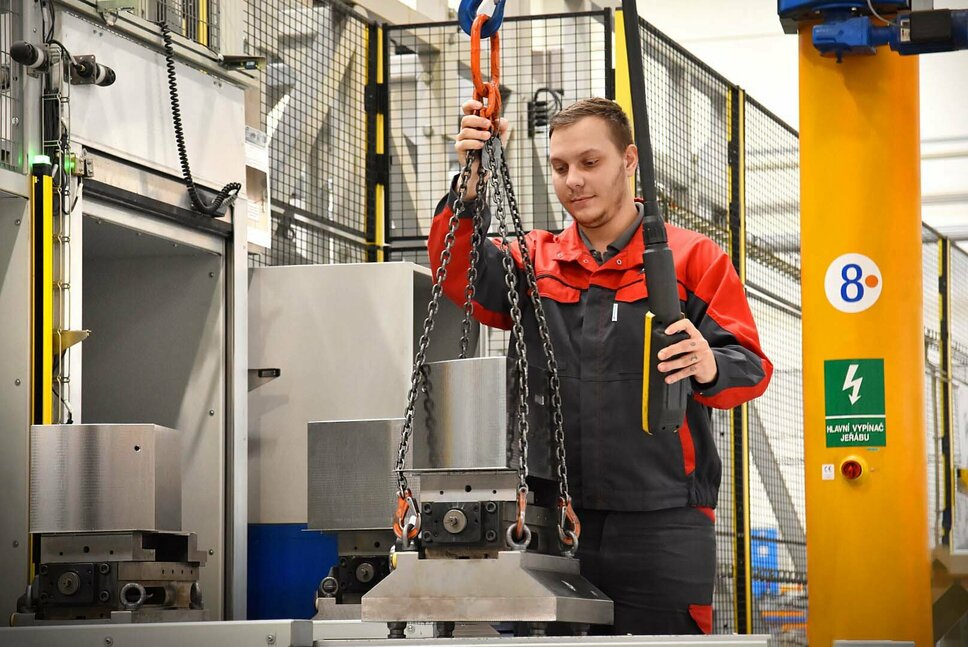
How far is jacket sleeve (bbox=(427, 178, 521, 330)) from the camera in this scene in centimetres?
256

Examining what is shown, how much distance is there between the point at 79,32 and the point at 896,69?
2.31 meters

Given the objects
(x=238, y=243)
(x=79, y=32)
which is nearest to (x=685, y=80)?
(x=238, y=243)

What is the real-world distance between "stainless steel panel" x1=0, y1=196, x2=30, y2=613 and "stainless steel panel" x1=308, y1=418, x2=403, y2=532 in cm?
76

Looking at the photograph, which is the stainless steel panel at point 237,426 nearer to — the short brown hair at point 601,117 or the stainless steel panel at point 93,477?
the stainless steel panel at point 93,477

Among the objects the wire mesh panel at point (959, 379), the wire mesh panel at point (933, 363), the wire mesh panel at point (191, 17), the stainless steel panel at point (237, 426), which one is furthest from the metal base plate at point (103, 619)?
the wire mesh panel at point (959, 379)

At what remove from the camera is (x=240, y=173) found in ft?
13.9

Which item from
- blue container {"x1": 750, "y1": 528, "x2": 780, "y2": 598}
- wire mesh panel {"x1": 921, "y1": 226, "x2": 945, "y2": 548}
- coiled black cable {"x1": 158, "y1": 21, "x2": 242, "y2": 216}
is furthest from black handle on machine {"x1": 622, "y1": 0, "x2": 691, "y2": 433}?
wire mesh panel {"x1": 921, "y1": 226, "x2": 945, "y2": 548}

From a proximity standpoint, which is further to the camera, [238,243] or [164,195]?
[238,243]

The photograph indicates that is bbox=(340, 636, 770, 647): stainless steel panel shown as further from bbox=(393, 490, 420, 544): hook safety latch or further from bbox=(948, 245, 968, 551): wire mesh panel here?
bbox=(948, 245, 968, 551): wire mesh panel

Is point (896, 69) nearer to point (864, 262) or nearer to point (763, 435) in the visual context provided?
point (864, 262)

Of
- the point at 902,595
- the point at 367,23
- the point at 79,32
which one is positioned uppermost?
the point at 367,23

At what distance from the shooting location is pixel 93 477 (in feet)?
10.4

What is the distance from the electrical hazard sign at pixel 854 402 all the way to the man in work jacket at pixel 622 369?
1.53 m

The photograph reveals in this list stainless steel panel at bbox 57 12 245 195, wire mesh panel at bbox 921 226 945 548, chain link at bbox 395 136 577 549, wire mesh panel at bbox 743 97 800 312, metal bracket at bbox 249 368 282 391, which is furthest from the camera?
wire mesh panel at bbox 921 226 945 548
